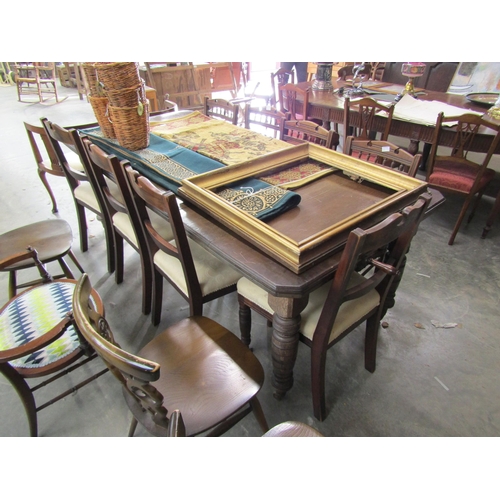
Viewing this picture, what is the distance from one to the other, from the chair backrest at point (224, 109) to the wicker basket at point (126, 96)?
0.88 m

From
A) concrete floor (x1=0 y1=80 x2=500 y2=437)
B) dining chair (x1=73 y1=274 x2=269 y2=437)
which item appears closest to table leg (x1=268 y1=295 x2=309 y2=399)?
dining chair (x1=73 y1=274 x2=269 y2=437)

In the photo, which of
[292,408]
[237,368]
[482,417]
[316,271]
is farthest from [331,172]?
[482,417]

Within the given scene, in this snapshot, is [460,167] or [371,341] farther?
[460,167]

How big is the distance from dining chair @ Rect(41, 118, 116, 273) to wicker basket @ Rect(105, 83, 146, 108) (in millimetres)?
246

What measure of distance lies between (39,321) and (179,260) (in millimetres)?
596

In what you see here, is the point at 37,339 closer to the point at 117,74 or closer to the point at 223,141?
the point at 117,74

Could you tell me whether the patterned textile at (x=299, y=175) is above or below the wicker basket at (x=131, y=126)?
below

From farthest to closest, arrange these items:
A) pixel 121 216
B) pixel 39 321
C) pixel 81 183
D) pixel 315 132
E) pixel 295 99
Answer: pixel 295 99 → pixel 81 183 → pixel 315 132 → pixel 121 216 → pixel 39 321

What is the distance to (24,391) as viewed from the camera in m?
1.16

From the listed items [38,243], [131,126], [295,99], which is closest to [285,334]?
[131,126]

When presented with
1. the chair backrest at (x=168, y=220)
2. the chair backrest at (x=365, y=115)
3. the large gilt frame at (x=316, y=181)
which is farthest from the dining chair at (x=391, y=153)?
the chair backrest at (x=168, y=220)

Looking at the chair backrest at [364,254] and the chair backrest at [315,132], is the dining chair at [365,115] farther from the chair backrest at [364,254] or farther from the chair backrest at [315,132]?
the chair backrest at [364,254]

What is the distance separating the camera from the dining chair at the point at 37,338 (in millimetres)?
1068

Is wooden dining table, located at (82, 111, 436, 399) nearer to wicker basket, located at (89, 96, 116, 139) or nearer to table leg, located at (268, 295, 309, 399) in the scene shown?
table leg, located at (268, 295, 309, 399)
